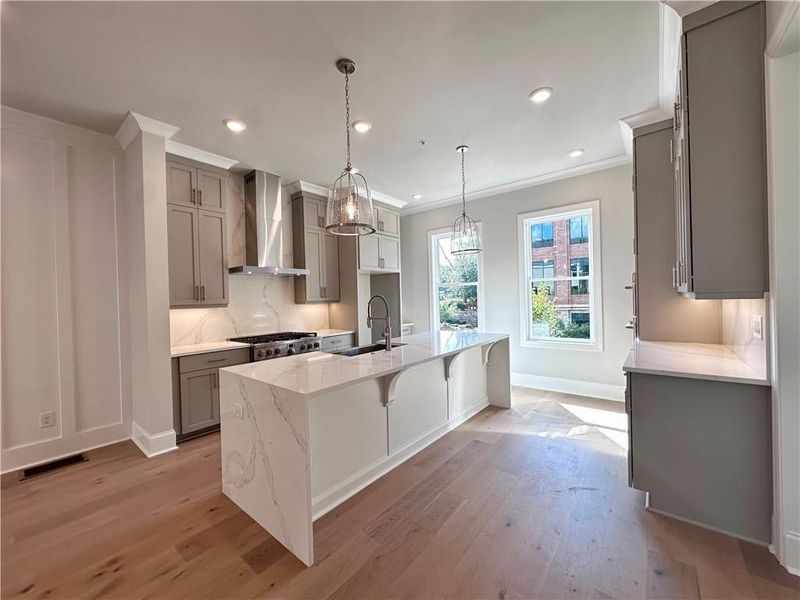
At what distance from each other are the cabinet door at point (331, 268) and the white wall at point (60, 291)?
2246 millimetres

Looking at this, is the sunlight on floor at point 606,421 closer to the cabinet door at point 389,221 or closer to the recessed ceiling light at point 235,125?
the cabinet door at point 389,221

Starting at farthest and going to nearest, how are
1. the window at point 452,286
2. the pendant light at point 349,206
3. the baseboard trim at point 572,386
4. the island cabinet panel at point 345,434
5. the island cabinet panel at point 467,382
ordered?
the window at point 452,286 < the baseboard trim at point 572,386 < the island cabinet panel at point 467,382 < the pendant light at point 349,206 < the island cabinet panel at point 345,434

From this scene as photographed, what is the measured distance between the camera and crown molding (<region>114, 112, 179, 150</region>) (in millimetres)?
2791

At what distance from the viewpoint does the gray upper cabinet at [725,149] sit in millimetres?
1648

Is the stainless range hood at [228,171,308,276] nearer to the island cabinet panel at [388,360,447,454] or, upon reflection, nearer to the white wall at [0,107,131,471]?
the white wall at [0,107,131,471]

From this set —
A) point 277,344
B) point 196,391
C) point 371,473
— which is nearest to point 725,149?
point 371,473

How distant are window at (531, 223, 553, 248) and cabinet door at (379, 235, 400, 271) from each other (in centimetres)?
205

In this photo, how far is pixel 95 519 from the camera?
2.08 meters

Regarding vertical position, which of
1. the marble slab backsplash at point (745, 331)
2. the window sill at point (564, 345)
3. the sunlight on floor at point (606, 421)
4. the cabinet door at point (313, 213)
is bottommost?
the sunlight on floor at point (606, 421)

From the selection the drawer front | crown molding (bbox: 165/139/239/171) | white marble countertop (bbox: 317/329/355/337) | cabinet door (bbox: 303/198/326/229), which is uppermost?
crown molding (bbox: 165/139/239/171)

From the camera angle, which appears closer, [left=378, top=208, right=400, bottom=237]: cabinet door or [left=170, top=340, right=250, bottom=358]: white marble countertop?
[left=170, top=340, right=250, bottom=358]: white marble countertop

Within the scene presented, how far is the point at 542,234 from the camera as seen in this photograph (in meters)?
4.71

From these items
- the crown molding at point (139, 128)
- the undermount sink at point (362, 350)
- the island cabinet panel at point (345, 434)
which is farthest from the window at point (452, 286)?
the crown molding at point (139, 128)

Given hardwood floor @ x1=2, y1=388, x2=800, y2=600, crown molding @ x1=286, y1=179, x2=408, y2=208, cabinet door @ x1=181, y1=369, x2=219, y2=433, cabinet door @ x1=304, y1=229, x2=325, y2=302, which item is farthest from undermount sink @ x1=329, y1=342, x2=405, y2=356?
crown molding @ x1=286, y1=179, x2=408, y2=208
